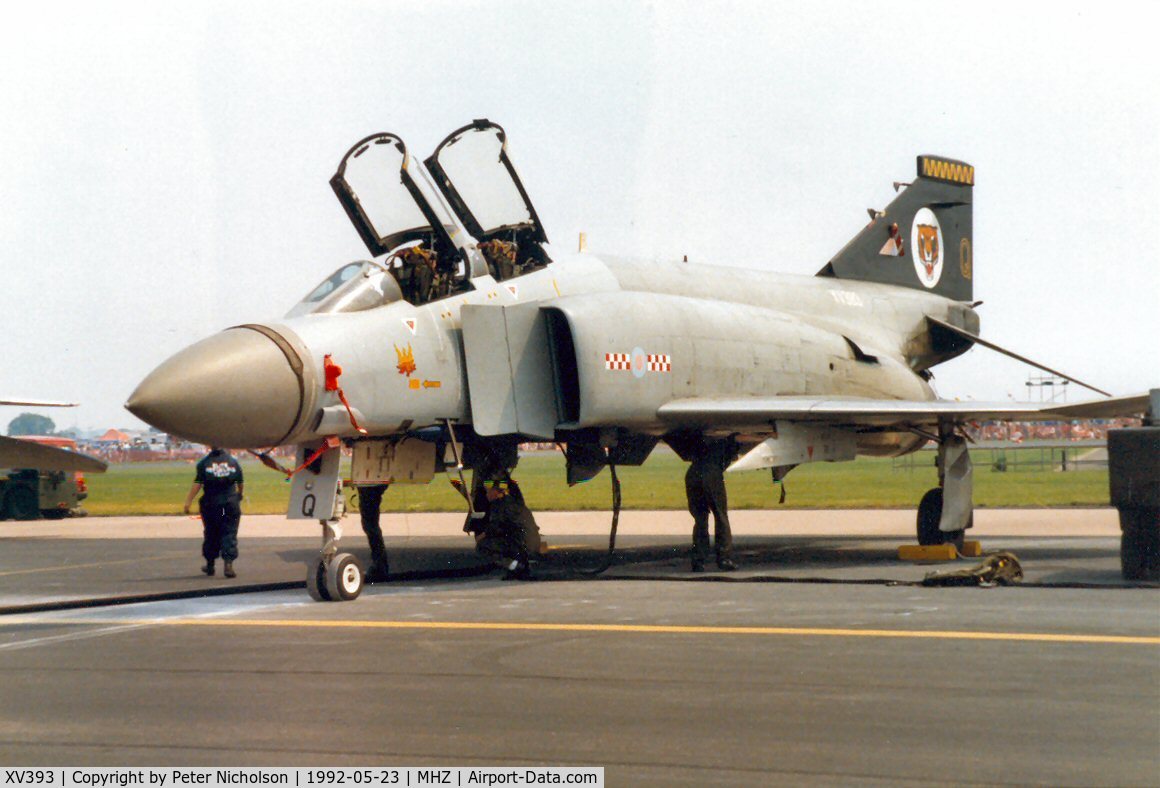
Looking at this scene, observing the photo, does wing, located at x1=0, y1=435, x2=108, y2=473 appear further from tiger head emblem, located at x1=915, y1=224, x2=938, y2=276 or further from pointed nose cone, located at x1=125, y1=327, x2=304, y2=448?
tiger head emblem, located at x1=915, y1=224, x2=938, y2=276

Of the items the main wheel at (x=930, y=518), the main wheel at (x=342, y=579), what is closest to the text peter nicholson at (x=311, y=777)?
the main wheel at (x=342, y=579)

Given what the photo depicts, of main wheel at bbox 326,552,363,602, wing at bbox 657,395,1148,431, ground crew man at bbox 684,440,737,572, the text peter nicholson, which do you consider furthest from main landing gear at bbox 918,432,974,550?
the text peter nicholson

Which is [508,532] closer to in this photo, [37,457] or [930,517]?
[930,517]

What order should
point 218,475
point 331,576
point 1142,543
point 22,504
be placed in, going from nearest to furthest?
point 331,576
point 1142,543
point 218,475
point 22,504

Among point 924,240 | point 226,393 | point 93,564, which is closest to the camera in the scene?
point 226,393

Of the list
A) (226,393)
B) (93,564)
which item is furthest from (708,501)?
(93,564)

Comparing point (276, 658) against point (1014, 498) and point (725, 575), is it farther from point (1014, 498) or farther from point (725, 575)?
point (1014, 498)

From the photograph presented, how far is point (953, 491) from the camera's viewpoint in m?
13.4

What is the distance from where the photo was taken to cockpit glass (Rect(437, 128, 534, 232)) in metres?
12.1

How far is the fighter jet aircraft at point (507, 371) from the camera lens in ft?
32.8

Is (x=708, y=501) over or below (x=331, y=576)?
over

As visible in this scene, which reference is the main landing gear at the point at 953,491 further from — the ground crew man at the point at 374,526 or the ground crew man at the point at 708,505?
the ground crew man at the point at 374,526

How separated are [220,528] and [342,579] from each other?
3521mm

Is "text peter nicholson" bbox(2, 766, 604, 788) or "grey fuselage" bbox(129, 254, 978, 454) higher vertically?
"grey fuselage" bbox(129, 254, 978, 454)
